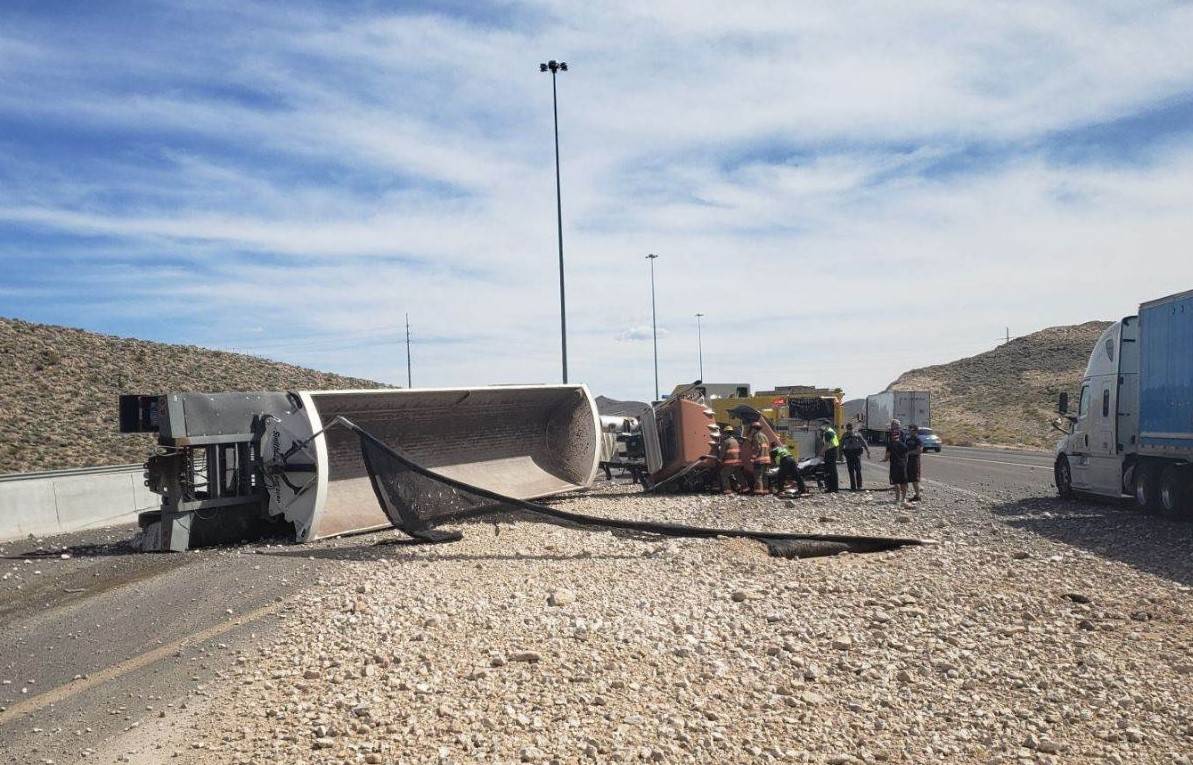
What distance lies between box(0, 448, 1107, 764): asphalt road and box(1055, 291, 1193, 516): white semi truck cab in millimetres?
11198

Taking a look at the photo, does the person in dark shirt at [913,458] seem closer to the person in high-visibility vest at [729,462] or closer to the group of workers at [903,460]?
the group of workers at [903,460]

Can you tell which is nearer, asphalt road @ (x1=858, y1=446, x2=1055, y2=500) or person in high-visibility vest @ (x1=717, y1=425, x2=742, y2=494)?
person in high-visibility vest @ (x1=717, y1=425, x2=742, y2=494)

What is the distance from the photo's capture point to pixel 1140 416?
1504 cm

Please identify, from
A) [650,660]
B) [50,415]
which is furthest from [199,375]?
[650,660]

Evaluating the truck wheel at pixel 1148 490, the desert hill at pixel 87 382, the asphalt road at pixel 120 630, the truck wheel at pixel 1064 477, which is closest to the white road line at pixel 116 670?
the asphalt road at pixel 120 630

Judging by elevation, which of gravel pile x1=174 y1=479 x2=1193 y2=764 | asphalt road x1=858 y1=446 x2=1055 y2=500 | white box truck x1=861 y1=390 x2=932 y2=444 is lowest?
asphalt road x1=858 y1=446 x2=1055 y2=500

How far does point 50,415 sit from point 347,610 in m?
33.6

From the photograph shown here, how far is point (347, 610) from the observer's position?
735 cm

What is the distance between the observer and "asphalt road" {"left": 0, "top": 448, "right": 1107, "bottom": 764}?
522cm

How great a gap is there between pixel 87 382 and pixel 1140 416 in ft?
131

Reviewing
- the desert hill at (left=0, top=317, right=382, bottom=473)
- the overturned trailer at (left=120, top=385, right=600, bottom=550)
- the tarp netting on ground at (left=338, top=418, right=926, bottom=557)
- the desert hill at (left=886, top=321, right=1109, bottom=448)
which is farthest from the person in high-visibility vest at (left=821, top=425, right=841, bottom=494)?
the desert hill at (left=886, top=321, right=1109, bottom=448)

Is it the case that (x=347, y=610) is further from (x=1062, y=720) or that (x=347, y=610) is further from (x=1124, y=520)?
(x=1124, y=520)

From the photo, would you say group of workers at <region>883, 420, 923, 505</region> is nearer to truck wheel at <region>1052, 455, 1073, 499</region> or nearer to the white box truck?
truck wheel at <region>1052, 455, 1073, 499</region>

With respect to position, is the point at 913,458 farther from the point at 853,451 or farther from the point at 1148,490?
the point at 1148,490
